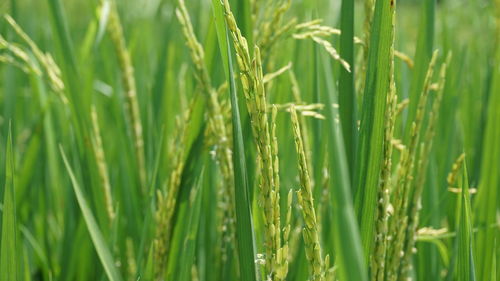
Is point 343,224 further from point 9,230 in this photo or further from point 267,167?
point 9,230

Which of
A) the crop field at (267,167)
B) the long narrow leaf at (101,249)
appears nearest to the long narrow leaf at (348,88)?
the crop field at (267,167)

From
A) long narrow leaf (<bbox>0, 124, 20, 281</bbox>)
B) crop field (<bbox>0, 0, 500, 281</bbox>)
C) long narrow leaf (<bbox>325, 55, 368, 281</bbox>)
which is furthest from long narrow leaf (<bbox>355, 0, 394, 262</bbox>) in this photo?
long narrow leaf (<bbox>0, 124, 20, 281</bbox>)

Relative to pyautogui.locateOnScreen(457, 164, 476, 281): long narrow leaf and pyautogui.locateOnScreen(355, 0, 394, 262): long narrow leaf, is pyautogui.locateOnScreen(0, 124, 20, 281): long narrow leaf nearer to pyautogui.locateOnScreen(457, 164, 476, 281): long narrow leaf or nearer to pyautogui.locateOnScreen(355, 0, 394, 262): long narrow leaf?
pyautogui.locateOnScreen(355, 0, 394, 262): long narrow leaf

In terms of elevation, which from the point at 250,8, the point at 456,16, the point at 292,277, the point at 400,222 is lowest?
the point at 292,277

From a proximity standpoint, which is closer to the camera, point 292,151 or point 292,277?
point 292,277

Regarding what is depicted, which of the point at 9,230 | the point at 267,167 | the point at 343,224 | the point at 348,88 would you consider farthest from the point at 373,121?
the point at 9,230

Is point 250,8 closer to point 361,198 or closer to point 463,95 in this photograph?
point 361,198

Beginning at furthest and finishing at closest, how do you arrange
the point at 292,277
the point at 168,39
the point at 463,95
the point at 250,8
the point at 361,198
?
the point at 463,95 < the point at 168,39 < the point at 292,277 < the point at 250,8 < the point at 361,198

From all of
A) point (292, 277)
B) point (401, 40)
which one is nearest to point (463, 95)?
point (401, 40)

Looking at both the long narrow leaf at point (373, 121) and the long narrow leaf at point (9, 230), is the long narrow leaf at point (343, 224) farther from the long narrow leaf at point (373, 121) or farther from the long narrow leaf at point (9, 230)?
the long narrow leaf at point (9, 230)
